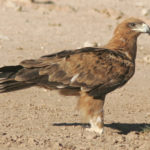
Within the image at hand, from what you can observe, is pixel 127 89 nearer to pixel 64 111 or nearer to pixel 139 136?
pixel 64 111

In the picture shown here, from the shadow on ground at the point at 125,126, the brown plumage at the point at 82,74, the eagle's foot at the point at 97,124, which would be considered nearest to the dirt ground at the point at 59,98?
the shadow on ground at the point at 125,126

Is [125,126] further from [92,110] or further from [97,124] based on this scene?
[92,110]

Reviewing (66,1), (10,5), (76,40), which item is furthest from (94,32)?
(66,1)

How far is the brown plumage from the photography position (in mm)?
8461

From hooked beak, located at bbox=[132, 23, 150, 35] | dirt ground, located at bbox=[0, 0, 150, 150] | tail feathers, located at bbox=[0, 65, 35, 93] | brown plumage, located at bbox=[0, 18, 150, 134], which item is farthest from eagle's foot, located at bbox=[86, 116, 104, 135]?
hooked beak, located at bbox=[132, 23, 150, 35]

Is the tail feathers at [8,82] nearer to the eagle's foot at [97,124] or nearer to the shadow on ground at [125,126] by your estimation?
the shadow on ground at [125,126]

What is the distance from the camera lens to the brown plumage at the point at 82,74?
8.46 meters

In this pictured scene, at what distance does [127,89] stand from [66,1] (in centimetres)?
1414

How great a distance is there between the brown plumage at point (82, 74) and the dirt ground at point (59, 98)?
53 centimetres

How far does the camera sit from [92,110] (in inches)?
342

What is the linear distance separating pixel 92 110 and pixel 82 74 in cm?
60

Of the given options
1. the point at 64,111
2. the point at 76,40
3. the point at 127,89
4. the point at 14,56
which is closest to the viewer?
the point at 64,111

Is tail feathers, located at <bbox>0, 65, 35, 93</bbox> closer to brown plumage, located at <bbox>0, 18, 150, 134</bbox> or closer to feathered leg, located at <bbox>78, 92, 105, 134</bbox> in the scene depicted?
brown plumage, located at <bbox>0, 18, 150, 134</bbox>

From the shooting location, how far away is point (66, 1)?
25.8 metres
